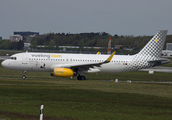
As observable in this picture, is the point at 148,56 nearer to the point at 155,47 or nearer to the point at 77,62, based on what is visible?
the point at 155,47

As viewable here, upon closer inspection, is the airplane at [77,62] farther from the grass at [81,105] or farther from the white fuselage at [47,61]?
the grass at [81,105]

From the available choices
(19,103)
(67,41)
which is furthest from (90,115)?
(67,41)

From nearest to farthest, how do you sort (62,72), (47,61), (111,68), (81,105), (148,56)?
(81,105), (62,72), (47,61), (111,68), (148,56)

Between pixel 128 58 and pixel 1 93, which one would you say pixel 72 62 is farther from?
pixel 1 93

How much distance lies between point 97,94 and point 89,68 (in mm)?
14282

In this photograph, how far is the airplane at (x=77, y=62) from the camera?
38281mm

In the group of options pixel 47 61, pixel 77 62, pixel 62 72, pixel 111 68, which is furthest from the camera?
pixel 111 68

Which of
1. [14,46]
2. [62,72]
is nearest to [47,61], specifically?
[62,72]

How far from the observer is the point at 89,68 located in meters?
39.4

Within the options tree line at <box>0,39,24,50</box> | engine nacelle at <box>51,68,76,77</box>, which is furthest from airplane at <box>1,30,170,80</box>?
tree line at <box>0,39,24,50</box>

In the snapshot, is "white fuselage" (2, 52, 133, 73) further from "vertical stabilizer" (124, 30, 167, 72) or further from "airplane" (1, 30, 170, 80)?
"vertical stabilizer" (124, 30, 167, 72)

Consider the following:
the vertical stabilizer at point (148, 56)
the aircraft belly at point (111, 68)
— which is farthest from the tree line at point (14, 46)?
the vertical stabilizer at point (148, 56)

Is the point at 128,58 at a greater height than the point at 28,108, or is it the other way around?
the point at 128,58

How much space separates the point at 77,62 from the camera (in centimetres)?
4012
